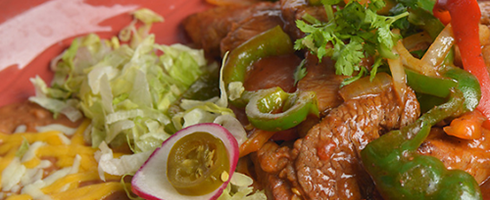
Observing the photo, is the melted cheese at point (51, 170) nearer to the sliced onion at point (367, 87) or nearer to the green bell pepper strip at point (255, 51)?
the green bell pepper strip at point (255, 51)

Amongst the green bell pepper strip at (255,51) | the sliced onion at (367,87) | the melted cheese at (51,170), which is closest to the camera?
the sliced onion at (367,87)

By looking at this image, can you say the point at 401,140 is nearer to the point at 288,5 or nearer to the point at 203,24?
the point at 288,5

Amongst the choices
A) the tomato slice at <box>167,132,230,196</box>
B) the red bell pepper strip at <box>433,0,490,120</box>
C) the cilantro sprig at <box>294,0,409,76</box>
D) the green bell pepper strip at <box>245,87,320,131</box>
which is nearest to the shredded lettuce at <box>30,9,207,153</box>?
the tomato slice at <box>167,132,230,196</box>

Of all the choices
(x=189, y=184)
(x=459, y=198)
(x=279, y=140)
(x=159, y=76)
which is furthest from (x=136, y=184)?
(x=459, y=198)

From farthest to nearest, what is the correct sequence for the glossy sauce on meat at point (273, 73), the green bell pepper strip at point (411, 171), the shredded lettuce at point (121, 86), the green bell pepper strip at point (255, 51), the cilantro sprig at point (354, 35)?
the shredded lettuce at point (121, 86)
the green bell pepper strip at point (255, 51)
the glossy sauce on meat at point (273, 73)
the cilantro sprig at point (354, 35)
the green bell pepper strip at point (411, 171)

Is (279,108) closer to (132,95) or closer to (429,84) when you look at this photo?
(429,84)

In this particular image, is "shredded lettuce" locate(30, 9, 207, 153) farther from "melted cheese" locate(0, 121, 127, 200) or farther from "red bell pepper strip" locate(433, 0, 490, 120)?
"red bell pepper strip" locate(433, 0, 490, 120)

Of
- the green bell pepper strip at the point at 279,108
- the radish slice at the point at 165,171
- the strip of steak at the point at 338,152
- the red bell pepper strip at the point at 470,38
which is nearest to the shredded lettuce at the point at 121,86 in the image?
the radish slice at the point at 165,171
